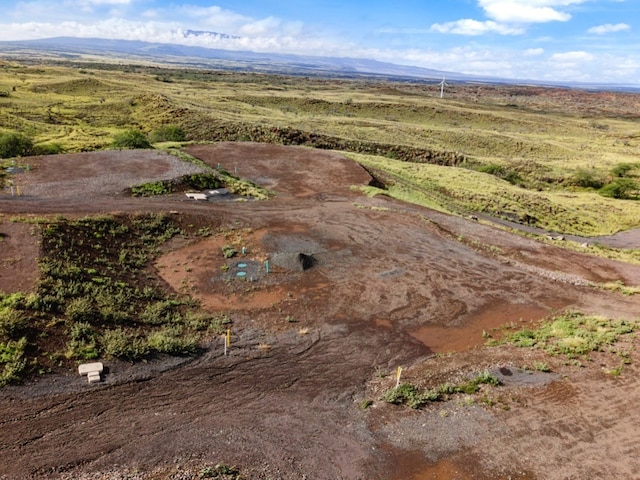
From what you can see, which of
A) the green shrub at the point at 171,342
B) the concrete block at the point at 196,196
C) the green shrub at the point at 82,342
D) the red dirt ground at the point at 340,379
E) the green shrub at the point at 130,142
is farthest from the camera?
the green shrub at the point at 130,142

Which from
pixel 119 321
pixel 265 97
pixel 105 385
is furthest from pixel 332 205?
pixel 265 97

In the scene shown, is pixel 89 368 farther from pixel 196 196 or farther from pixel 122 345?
pixel 196 196

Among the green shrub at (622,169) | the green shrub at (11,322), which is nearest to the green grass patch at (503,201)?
the green shrub at (622,169)

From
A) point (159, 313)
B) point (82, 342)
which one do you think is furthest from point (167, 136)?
point (82, 342)

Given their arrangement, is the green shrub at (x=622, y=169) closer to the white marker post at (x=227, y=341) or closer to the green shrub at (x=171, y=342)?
the white marker post at (x=227, y=341)

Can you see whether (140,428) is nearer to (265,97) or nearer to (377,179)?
(377,179)

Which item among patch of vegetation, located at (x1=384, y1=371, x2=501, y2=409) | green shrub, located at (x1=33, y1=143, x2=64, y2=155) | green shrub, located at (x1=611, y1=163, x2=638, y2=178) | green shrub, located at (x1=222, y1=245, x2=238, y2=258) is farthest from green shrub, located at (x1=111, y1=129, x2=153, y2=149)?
green shrub, located at (x1=611, y1=163, x2=638, y2=178)
